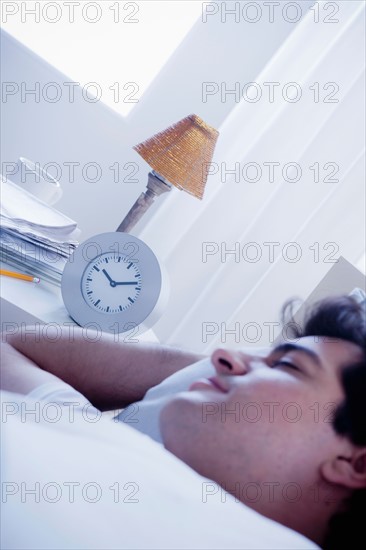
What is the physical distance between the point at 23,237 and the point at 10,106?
1116 millimetres

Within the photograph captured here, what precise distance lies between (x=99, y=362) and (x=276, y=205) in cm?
127

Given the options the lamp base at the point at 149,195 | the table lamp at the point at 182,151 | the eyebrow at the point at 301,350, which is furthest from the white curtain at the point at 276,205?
the eyebrow at the point at 301,350

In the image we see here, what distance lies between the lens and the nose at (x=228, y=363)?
2.28 feet

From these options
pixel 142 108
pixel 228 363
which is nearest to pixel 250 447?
pixel 228 363

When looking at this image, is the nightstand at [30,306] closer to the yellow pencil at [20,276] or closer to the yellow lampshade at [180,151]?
the yellow pencil at [20,276]

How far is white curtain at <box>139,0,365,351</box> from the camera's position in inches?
70.9

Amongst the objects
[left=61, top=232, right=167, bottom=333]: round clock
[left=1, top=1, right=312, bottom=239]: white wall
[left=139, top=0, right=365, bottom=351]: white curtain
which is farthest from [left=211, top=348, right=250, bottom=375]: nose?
[left=1, top=1, right=312, bottom=239]: white wall

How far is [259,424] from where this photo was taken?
0.60 metres

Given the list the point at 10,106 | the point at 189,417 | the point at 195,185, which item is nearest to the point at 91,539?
the point at 189,417

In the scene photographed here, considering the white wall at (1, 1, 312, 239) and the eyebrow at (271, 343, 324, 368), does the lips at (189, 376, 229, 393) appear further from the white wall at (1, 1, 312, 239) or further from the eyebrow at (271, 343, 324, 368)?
the white wall at (1, 1, 312, 239)

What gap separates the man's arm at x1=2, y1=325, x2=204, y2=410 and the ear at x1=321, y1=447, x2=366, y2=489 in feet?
1.01

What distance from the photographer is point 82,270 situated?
108cm

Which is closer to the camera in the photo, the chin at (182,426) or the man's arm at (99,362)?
the chin at (182,426)

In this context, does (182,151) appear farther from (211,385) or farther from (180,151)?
(211,385)
